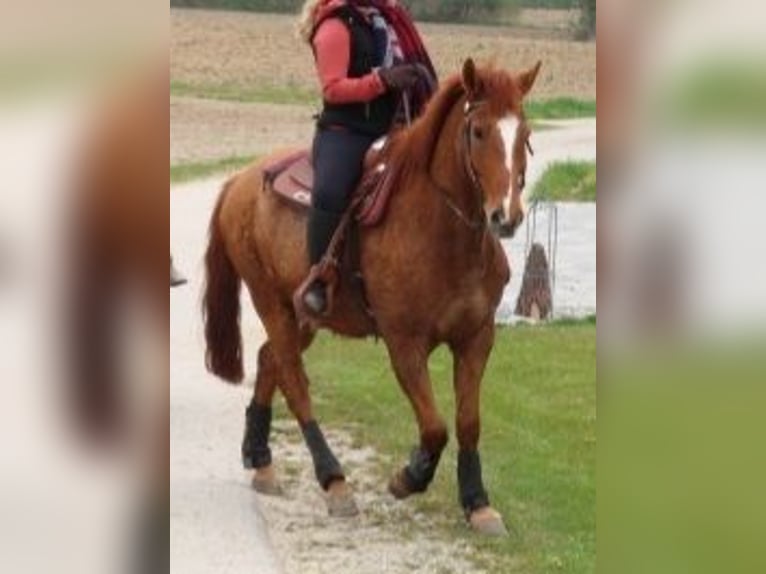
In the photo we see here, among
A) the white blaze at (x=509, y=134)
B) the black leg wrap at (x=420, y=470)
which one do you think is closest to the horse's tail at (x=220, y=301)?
the black leg wrap at (x=420, y=470)

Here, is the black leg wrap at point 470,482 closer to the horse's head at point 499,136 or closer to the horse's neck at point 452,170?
the horse's neck at point 452,170

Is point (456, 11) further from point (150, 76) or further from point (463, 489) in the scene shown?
point (150, 76)

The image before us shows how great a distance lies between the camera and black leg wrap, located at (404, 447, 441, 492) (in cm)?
305

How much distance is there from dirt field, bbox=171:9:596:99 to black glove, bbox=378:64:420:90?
0.10 meters

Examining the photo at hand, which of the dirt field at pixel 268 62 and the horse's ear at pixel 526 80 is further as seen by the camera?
the horse's ear at pixel 526 80

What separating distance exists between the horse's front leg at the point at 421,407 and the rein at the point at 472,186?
30 cm

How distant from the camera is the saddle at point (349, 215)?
304 cm

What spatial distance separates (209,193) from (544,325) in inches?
54.1

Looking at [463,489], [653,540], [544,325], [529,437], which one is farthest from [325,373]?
[653,540]

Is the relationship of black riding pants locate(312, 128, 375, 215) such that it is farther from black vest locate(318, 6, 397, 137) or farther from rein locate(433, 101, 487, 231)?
A: rein locate(433, 101, 487, 231)

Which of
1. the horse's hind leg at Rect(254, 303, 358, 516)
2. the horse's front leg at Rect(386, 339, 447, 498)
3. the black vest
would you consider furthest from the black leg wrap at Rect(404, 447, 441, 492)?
the black vest

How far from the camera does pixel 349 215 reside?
10.1ft

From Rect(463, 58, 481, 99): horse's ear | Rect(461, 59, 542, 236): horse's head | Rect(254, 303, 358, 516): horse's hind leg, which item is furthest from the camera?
Rect(254, 303, 358, 516): horse's hind leg

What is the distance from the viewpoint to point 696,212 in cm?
58
